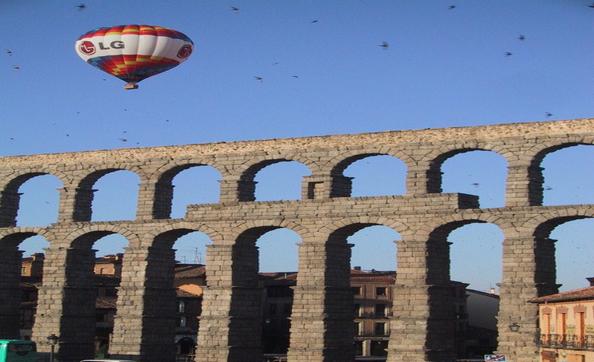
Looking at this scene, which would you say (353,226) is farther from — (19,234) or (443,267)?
(19,234)

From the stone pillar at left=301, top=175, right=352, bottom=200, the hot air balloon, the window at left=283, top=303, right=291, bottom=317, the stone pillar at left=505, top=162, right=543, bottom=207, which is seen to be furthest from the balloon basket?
the window at left=283, top=303, right=291, bottom=317

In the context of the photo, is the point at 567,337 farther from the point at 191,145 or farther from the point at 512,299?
the point at 191,145

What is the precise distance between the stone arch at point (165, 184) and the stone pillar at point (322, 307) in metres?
10.7

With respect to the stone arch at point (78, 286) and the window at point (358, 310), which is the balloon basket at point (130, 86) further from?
the window at point (358, 310)

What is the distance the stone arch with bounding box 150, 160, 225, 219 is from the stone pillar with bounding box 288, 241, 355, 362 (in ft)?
35.2

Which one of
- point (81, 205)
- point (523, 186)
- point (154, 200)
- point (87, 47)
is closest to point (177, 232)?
point (154, 200)

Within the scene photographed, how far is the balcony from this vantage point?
49.2 metres

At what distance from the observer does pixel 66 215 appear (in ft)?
240

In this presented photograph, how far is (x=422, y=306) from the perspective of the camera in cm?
5988

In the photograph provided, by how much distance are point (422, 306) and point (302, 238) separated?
859 centimetres

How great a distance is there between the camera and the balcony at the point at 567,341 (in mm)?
49156

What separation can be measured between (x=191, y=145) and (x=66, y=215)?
32.9 ft

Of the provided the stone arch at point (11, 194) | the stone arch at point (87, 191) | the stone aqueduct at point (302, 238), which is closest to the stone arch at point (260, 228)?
the stone aqueduct at point (302, 238)

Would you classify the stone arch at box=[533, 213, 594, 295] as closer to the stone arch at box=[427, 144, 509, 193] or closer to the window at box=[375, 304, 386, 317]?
the stone arch at box=[427, 144, 509, 193]
